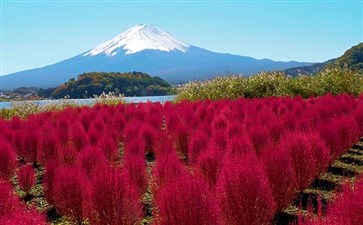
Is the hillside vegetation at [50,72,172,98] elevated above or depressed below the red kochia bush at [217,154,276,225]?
above

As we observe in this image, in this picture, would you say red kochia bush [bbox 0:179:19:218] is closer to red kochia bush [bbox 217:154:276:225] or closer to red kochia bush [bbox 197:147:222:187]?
red kochia bush [bbox 217:154:276:225]

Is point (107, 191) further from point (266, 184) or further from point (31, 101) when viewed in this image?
point (31, 101)

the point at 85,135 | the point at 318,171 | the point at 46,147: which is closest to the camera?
the point at 318,171

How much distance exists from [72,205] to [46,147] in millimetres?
3085

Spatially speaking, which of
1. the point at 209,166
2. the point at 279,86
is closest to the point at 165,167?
the point at 209,166

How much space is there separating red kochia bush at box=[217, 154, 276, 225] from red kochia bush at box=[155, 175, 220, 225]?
1.91 ft

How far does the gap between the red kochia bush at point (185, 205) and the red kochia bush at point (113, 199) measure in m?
0.80

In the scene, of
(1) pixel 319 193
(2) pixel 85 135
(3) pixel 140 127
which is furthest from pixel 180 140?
(1) pixel 319 193

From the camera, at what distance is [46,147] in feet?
26.8

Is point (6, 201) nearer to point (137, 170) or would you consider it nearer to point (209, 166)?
point (137, 170)

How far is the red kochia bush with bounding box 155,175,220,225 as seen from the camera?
143 inches

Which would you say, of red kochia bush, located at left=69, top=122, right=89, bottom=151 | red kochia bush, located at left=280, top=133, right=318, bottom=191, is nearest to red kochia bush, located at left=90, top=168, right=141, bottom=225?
red kochia bush, located at left=280, top=133, right=318, bottom=191

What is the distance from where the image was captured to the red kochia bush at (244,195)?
13.9 ft

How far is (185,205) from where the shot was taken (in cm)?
362
